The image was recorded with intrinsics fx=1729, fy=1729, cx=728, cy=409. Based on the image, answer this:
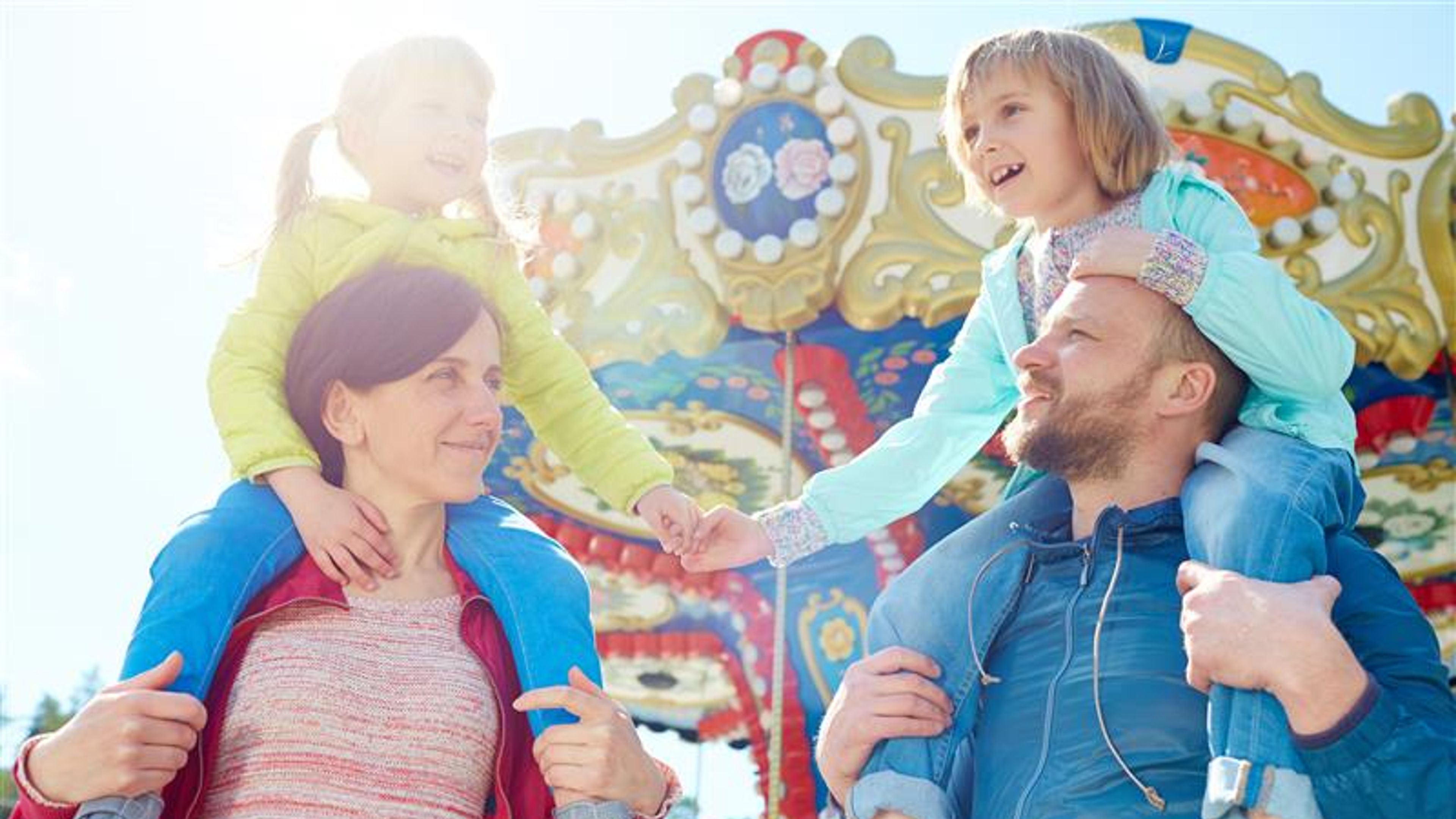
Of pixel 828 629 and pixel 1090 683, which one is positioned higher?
pixel 1090 683

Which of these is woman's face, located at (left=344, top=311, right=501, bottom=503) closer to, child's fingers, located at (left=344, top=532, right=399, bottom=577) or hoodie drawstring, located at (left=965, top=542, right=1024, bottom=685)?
child's fingers, located at (left=344, top=532, right=399, bottom=577)

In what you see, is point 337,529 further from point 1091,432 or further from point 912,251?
point 912,251

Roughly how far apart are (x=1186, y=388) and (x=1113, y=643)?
43cm

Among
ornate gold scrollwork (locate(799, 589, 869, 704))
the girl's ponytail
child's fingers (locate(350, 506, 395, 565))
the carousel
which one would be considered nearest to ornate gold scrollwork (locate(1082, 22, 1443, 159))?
the carousel

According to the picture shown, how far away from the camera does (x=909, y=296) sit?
5047mm

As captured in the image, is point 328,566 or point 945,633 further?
point 945,633

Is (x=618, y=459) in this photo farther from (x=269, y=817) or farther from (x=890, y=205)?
(x=890, y=205)

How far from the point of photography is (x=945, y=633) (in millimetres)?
2395

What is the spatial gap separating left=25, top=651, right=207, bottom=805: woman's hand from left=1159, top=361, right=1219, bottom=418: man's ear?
135 centimetres

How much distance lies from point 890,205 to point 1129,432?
274 cm

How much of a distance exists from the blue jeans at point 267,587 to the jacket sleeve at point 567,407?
27cm

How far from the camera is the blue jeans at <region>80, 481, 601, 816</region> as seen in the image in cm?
212

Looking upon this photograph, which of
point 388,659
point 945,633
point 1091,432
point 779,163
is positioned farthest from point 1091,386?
point 779,163

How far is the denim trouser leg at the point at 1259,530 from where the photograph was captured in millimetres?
1943
